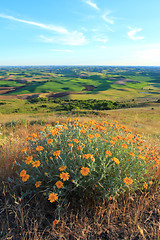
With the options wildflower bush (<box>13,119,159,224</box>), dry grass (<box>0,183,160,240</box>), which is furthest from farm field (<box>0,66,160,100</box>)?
dry grass (<box>0,183,160,240</box>)

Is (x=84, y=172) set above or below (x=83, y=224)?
above

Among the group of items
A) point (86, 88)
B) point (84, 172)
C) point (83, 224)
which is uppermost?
point (84, 172)

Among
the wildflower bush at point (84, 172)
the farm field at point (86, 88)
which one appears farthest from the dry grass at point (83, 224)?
the farm field at point (86, 88)

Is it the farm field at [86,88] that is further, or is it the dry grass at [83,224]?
the farm field at [86,88]

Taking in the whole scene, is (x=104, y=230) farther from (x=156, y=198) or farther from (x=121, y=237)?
(x=156, y=198)

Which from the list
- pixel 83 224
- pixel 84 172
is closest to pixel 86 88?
pixel 84 172

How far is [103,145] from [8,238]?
6.90 feet

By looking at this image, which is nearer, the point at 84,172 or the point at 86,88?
the point at 84,172

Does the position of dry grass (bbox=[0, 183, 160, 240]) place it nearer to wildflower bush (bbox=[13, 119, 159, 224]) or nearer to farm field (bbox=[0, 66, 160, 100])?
wildflower bush (bbox=[13, 119, 159, 224])

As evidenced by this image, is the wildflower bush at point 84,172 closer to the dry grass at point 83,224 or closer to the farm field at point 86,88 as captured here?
the dry grass at point 83,224

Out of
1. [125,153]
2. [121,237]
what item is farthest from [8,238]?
[125,153]

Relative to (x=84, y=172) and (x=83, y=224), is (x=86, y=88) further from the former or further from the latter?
(x=83, y=224)

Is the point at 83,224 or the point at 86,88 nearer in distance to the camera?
the point at 83,224

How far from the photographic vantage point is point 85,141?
316 centimetres
